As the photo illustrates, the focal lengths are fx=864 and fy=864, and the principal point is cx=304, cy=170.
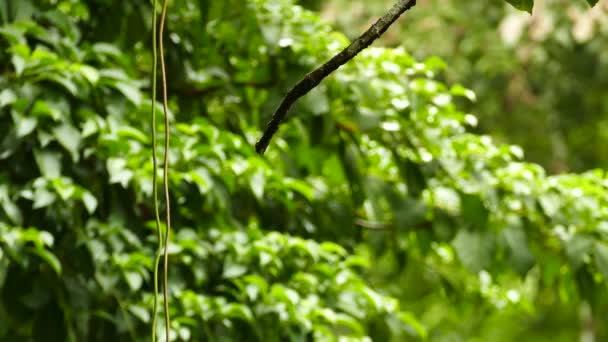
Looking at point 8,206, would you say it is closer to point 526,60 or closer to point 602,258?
point 602,258

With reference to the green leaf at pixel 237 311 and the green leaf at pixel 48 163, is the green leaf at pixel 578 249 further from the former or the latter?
the green leaf at pixel 48 163

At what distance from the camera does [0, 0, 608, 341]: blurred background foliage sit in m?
2.03

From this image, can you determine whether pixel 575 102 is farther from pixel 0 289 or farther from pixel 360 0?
pixel 0 289

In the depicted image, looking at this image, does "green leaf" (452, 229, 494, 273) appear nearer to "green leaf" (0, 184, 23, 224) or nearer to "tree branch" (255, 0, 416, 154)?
"green leaf" (0, 184, 23, 224)

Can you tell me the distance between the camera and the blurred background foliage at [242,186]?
2.03 meters

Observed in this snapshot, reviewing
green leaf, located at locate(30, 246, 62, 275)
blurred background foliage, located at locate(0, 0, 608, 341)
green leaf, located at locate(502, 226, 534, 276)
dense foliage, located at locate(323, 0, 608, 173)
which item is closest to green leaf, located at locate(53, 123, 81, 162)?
blurred background foliage, located at locate(0, 0, 608, 341)

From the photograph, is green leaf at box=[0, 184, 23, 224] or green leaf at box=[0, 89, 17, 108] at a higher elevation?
green leaf at box=[0, 89, 17, 108]

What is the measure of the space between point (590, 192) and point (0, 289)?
164cm

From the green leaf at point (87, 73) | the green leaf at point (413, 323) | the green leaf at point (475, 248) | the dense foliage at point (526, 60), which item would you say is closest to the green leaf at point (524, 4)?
the green leaf at point (87, 73)

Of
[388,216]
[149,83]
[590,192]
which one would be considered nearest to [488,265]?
[590,192]

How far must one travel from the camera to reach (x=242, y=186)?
93.0 inches

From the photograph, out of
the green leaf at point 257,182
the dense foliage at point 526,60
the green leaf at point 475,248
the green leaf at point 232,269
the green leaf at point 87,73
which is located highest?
the dense foliage at point 526,60

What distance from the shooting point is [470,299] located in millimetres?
3207

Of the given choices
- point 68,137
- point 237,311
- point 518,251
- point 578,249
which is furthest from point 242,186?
point 578,249
